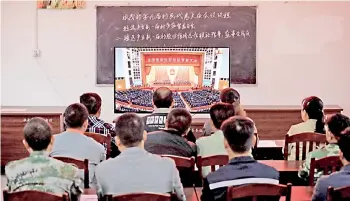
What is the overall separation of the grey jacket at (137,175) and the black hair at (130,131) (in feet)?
0.31

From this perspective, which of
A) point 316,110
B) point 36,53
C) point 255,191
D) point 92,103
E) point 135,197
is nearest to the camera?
point 135,197

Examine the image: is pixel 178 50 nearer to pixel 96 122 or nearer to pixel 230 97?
pixel 230 97

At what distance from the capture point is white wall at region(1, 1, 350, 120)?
7.41m

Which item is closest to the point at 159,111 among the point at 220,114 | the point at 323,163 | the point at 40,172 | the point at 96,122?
the point at 96,122

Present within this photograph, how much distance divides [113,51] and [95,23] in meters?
0.42

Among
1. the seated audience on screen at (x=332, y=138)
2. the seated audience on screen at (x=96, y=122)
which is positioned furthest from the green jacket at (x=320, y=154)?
the seated audience on screen at (x=96, y=122)

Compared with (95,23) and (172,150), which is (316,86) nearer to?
(95,23)

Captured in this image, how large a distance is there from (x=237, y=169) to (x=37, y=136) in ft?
3.38

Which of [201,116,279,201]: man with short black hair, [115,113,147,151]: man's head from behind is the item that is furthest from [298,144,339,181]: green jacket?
[115,113,147,151]: man's head from behind

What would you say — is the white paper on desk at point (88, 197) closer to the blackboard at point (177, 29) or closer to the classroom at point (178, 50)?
Result: the classroom at point (178, 50)

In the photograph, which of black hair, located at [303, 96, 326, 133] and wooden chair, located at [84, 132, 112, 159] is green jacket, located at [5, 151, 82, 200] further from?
black hair, located at [303, 96, 326, 133]

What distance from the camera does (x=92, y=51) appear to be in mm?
7445

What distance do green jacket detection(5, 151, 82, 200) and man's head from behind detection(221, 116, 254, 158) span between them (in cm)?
81

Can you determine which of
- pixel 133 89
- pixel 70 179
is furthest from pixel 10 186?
pixel 133 89
